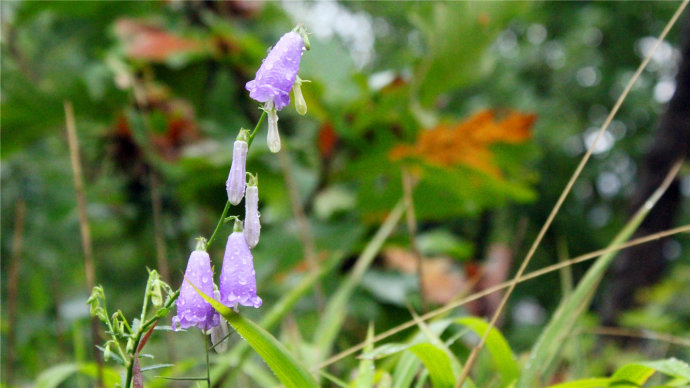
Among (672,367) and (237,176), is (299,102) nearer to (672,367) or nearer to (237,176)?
(237,176)

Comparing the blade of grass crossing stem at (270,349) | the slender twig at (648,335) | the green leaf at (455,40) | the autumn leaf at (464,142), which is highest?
the green leaf at (455,40)

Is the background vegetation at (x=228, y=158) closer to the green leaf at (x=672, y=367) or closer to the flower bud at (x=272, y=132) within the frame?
the green leaf at (x=672, y=367)

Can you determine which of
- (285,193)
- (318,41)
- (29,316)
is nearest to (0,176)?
(29,316)

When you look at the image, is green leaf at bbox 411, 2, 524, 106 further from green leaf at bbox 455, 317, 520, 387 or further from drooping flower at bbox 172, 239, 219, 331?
drooping flower at bbox 172, 239, 219, 331

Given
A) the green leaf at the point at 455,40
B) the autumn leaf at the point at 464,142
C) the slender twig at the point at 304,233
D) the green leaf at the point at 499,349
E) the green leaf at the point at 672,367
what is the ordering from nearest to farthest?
the green leaf at the point at 672,367, the green leaf at the point at 499,349, the slender twig at the point at 304,233, the autumn leaf at the point at 464,142, the green leaf at the point at 455,40

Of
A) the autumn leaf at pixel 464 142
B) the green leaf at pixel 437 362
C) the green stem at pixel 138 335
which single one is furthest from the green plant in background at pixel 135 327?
the autumn leaf at pixel 464 142
